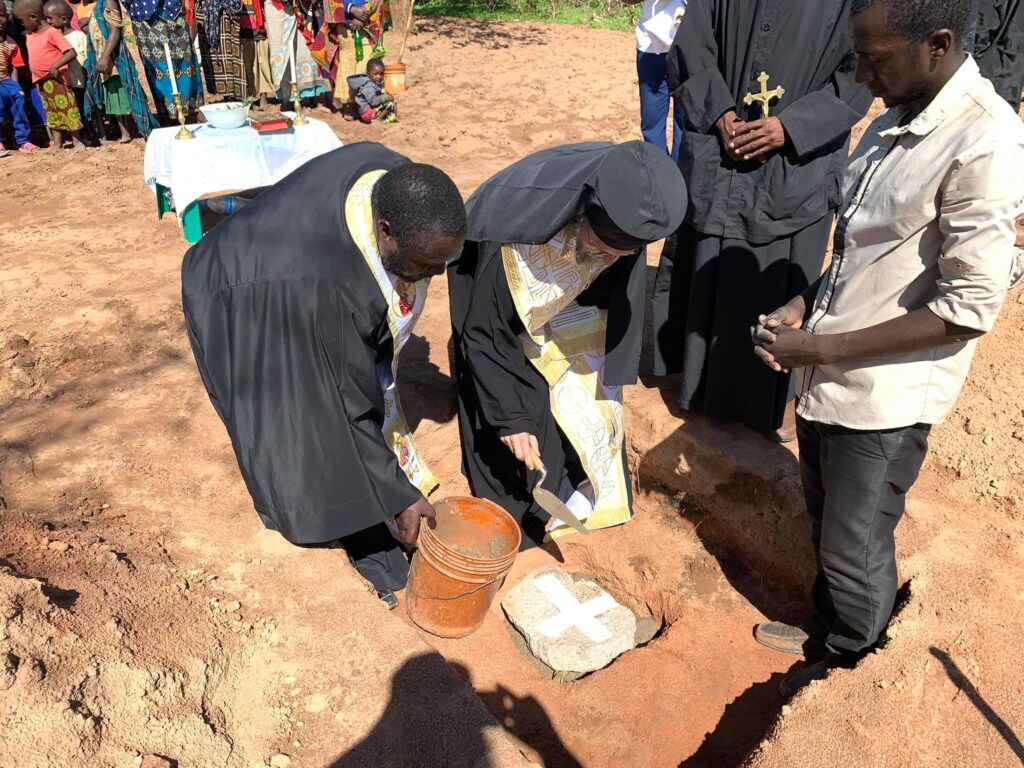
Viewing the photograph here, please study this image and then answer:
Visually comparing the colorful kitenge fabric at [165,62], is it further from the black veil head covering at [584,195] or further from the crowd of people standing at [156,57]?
the black veil head covering at [584,195]

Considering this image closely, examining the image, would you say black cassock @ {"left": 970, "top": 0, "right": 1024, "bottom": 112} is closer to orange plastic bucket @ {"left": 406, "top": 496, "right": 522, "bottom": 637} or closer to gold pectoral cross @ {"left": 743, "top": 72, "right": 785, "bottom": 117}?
gold pectoral cross @ {"left": 743, "top": 72, "right": 785, "bottom": 117}

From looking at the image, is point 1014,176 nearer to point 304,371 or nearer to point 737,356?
point 737,356

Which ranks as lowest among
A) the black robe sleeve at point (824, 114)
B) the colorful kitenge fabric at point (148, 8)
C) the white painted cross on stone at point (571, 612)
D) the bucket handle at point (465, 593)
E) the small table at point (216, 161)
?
the white painted cross on stone at point (571, 612)

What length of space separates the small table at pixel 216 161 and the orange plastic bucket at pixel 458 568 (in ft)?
11.5

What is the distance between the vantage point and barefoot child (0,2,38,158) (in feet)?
24.7

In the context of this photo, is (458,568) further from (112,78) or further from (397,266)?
(112,78)

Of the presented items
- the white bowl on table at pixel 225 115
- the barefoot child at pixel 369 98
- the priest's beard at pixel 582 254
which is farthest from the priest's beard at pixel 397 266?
the barefoot child at pixel 369 98

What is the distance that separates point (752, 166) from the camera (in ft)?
10.7

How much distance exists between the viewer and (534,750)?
303cm

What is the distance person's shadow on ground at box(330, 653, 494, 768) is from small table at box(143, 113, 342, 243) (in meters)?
4.15

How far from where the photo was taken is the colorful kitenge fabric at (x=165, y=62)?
7.84m

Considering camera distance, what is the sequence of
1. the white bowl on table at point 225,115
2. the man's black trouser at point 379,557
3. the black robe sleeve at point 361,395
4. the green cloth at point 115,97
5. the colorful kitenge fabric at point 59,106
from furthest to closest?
the green cloth at point 115,97, the colorful kitenge fabric at point 59,106, the white bowl on table at point 225,115, the man's black trouser at point 379,557, the black robe sleeve at point 361,395

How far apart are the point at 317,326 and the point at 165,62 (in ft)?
22.6

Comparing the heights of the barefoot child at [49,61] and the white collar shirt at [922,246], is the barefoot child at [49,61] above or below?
below
